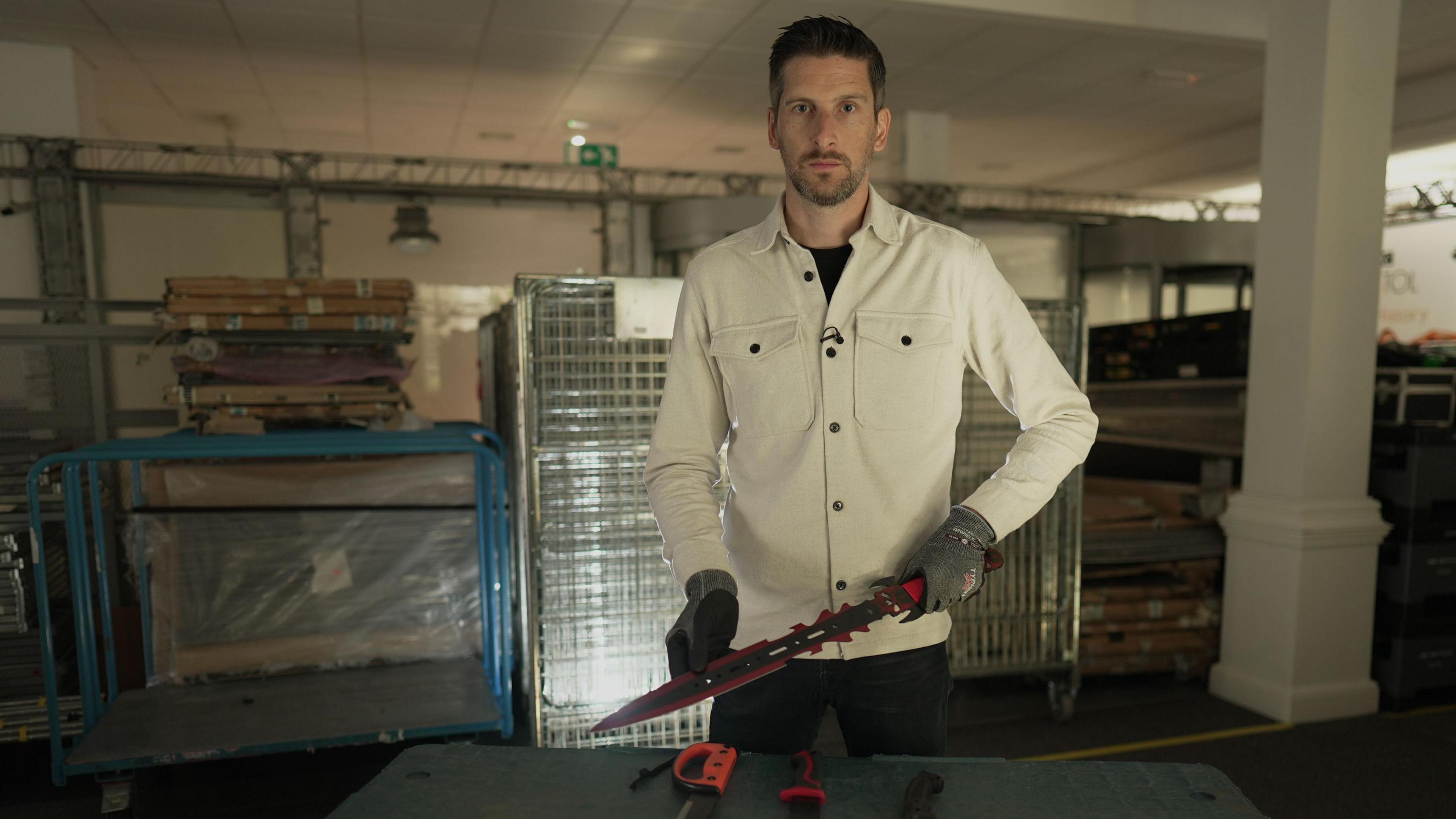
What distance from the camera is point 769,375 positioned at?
5.23ft

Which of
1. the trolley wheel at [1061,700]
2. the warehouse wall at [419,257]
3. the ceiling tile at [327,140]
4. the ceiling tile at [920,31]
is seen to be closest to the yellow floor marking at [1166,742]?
the trolley wheel at [1061,700]

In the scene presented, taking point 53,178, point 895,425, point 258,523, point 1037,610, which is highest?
point 53,178

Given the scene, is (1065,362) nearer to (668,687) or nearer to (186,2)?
(668,687)

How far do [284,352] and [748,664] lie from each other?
3.33 metres

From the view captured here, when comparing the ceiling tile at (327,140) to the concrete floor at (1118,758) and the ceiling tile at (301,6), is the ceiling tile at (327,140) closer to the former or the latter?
the ceiling tile at (301,6)

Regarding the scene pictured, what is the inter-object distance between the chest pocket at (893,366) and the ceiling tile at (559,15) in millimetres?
4671

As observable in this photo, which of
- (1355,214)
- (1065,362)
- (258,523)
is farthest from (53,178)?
(1355,214)

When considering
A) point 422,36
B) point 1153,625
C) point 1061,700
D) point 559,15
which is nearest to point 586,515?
point 1061,700

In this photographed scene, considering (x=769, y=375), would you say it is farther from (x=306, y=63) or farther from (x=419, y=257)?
(x=419, y=257)

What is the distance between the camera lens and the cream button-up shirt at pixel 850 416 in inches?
61.5

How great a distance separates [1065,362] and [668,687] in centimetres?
294

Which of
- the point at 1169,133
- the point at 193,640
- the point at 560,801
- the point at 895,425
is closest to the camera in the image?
the point at 560,801

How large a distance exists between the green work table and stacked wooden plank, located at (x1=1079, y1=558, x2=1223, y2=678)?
309 centimetres

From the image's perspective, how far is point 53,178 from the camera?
621 centimetres
